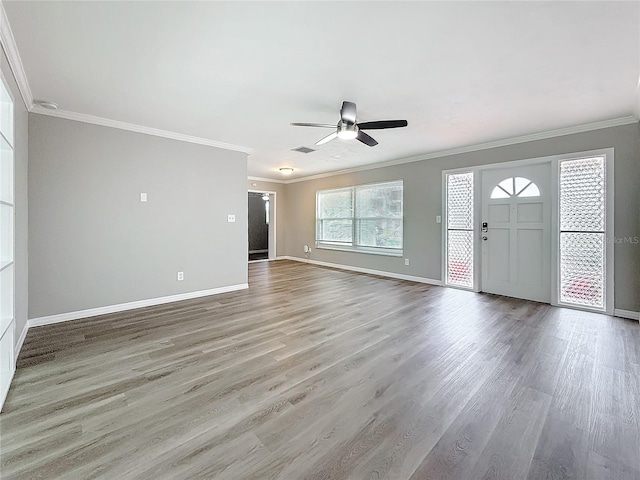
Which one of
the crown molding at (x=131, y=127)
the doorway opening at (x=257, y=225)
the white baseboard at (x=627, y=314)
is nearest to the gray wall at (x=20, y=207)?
the crown molding at (x=131, y=127)

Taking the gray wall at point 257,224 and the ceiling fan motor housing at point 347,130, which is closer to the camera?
the ceiling fan motor housing at point 347,130

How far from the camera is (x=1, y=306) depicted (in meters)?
2.20

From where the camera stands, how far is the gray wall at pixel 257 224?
10508 mm

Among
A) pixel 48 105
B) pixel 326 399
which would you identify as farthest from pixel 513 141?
pixel 48 105

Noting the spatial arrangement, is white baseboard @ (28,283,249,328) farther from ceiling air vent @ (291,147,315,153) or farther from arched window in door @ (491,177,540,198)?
arched window in door @ (491,177,540,198)

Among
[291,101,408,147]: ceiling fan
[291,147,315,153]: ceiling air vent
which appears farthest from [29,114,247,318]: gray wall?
[291,101,408,147]: ceiling fan

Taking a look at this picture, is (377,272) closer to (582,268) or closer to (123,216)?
(582,268)

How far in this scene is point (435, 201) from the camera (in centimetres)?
547

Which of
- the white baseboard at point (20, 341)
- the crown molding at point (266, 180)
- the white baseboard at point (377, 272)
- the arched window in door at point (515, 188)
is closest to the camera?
the white baseboard at point (20, 341)

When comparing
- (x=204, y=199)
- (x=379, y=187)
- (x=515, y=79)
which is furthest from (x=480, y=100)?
(x=204, y=199)

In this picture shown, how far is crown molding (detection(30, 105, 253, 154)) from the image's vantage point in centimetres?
333

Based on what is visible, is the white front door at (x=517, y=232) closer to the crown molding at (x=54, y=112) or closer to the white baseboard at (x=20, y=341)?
the crown molding at (x=54, y=112)

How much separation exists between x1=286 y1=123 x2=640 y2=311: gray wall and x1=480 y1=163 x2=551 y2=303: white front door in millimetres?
341

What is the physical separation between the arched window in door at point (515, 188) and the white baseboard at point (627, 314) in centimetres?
177
